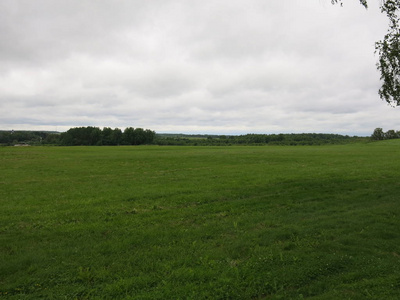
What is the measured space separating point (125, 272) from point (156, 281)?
0.91 meters

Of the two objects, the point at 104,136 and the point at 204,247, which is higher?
the point at 104,136

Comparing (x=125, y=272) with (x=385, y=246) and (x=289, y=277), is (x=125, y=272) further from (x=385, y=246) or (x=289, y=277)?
(x=385, y=246)

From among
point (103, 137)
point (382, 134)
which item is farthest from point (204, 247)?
point (382, 134)

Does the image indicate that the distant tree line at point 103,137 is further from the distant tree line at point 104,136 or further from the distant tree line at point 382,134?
the distant tree line at point 382,134

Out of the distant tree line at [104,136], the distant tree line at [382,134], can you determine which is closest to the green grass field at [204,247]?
the distant tree line at [104,136]

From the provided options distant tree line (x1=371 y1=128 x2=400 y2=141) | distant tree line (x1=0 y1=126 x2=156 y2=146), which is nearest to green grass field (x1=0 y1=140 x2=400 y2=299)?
distant tree line (x1=0 y1=126 x2=156 y2=146)

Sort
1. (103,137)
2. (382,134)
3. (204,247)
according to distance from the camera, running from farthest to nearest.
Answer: (382,134), (103,137), (204,247)

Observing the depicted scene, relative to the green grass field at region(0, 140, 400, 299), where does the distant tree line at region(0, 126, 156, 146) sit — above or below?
above

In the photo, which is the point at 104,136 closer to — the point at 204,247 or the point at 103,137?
the point at 103,137

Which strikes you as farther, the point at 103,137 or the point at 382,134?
the point at 382,134

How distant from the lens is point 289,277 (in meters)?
5.91

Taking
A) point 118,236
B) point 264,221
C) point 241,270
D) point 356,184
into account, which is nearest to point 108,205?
point 118,236

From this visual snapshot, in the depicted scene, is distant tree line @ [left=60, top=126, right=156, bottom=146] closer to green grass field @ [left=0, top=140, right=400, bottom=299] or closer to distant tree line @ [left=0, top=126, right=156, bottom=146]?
distant tree line @ [left=0, top=126, right=156, bottom=146]

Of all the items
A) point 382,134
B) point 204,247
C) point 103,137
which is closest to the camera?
point 204,247
